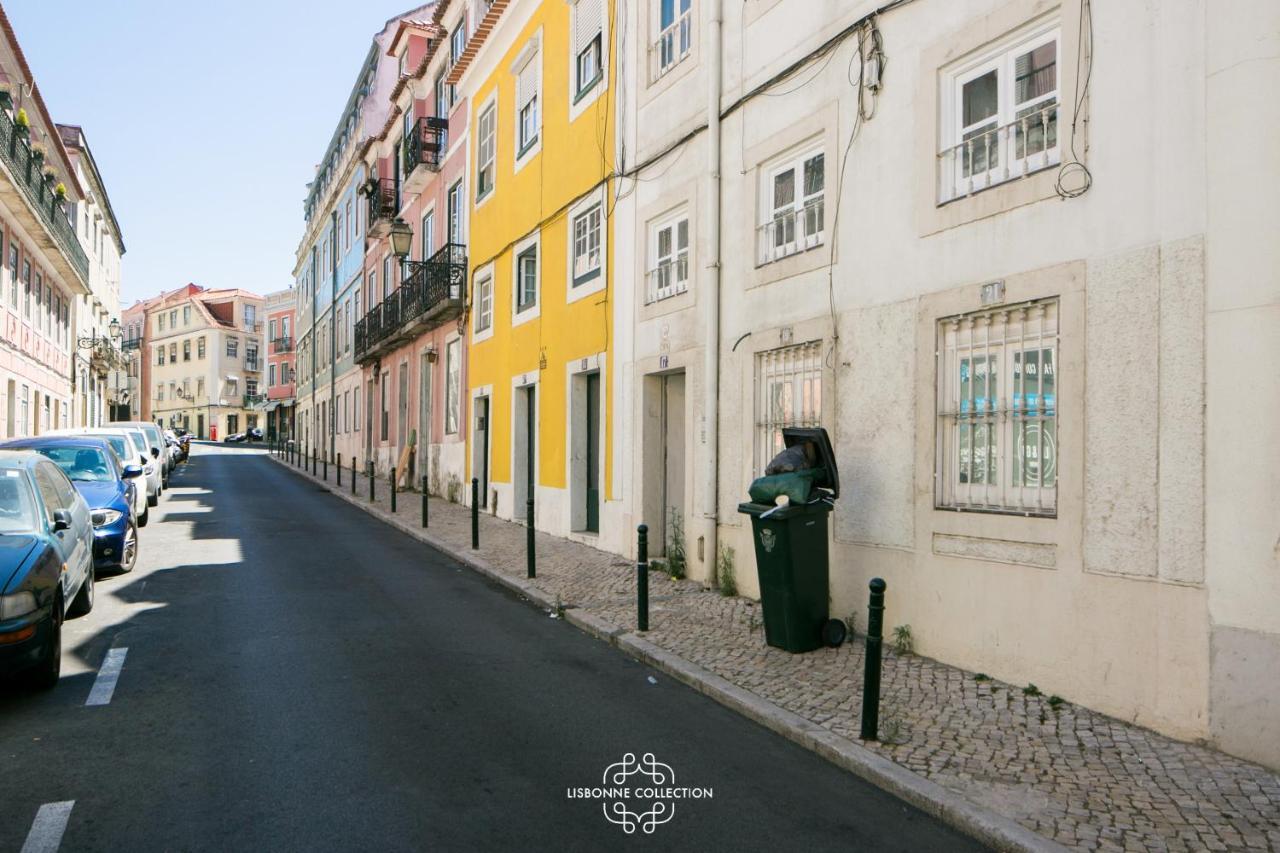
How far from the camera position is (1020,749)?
16.7 feet

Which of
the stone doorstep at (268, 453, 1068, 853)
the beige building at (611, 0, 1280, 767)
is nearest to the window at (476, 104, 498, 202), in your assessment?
the beige building at (611, 0, 1280, 767)

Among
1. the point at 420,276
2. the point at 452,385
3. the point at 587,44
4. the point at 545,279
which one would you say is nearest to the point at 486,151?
the point at 420,276

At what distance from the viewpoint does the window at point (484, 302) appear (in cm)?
1875

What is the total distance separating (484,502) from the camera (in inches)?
733

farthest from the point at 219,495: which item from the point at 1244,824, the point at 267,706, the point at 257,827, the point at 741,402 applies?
the point at 1244,824

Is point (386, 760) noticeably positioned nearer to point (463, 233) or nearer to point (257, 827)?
point (257, 827)

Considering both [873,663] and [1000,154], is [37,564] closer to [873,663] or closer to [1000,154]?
[873,663]

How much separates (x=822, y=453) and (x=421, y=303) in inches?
658

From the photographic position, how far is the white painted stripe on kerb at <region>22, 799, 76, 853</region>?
3.78 m

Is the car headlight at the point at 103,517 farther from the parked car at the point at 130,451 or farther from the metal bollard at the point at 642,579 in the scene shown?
the metal bollard at the point at 642,579

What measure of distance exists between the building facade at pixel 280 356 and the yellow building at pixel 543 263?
48.5 m

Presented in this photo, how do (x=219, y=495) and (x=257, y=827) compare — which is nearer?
(x=257, y=827)

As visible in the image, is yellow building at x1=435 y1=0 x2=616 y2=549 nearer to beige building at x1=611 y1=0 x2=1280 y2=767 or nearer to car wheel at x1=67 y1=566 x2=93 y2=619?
beige building at x1=611 y1=0 x2=1280 y2=767

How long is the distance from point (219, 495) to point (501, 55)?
12259 mm
